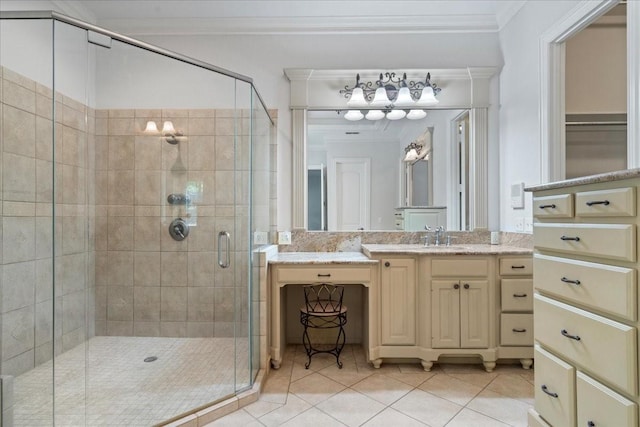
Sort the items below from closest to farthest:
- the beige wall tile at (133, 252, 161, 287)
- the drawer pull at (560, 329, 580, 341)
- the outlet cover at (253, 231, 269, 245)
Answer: the drawer pull at (560, 329, 580, 341), the outlet cover at (253, 231, 269, 245), the beige wall tile at (133, 252, 161, 287)

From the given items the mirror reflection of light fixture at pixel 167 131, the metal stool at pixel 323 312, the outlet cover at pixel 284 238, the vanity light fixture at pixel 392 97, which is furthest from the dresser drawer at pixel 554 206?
the mirror reflection of light fixture at pixel 167 131

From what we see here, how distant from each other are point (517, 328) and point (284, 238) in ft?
5.86

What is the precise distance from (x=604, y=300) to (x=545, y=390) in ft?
1.75

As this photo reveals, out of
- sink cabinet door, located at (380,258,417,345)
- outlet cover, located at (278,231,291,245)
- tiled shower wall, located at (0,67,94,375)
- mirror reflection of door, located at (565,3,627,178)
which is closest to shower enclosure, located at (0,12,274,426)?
tiled shower wall, located at (0,67,94,375)

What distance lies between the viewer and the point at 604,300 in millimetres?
1089

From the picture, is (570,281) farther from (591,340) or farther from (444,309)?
(444,309)

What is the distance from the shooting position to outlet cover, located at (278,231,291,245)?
8.66ft

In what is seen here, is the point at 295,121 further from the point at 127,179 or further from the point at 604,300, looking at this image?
the point at 604,300

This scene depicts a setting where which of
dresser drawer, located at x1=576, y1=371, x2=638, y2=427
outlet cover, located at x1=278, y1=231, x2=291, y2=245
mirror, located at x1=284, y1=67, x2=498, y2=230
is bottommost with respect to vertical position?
dresser drawer, located at x1=576, y1=371, x2=638, y2=427

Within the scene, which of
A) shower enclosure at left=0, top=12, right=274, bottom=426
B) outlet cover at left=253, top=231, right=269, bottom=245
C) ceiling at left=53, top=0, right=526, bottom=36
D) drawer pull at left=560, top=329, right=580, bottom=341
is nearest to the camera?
drawer pull at left=560, top=329, right=580, bottom=341

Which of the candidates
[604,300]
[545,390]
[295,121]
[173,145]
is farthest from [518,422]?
[173,145]

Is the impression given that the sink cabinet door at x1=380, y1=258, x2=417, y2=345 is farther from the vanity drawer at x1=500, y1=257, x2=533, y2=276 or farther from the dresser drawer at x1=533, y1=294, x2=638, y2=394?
the dresser drawer at x1=533, y1=294, x2=638, y2=394

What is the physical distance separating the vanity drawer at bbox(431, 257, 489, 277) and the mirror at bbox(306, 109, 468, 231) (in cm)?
60

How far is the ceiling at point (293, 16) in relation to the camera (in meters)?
2.47
